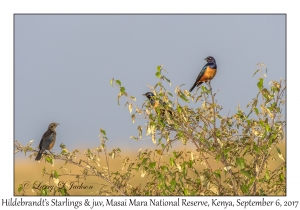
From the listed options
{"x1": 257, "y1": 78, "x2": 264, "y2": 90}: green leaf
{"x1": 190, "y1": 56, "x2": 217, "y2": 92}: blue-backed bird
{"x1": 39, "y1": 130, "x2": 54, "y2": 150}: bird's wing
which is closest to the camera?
A: {"x1": 257, "y1": 78, "x2": 264, "y2": 90}: green leaf

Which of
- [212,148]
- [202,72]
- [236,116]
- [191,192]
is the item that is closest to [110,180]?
[191,192]

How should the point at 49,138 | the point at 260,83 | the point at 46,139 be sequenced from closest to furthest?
the point at 260,83, the point at 46,139, the point at 49,138

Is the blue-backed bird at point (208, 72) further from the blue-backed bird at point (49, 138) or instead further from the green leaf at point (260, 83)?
the green leaf at point (260, 83)

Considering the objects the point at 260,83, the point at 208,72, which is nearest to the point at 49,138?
the point at 208,72

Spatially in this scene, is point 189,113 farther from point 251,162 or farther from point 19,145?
point 19,145

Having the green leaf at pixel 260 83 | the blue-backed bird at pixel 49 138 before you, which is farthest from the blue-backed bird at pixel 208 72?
the green leaf at pixel 260 83

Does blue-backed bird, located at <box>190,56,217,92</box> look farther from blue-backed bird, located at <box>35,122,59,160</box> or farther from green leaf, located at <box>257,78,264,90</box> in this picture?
green leaf, located at <box>257,78,264,90</box>

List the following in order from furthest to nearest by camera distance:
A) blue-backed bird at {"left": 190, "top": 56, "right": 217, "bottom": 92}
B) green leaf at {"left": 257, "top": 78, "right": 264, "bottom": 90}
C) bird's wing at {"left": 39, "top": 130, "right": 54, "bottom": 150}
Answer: blue-backed bird at {"left": 190, "top": 56, "right": 217, "bottom": 92}, bird's wing at {"left": 39, "top": 130, "right": 54, "bottom": 150}, green leaf at {"left": 257, "top": 78, "right": 264, "bottom": 90}

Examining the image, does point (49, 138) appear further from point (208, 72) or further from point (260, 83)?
point (260, 83)

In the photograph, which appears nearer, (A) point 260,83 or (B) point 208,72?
(A) point 260,83

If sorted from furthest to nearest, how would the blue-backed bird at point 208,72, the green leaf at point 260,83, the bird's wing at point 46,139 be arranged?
the blue-backed bird at point 208,72
the bird's wing at point 46,139
the green leaf at point 260,83

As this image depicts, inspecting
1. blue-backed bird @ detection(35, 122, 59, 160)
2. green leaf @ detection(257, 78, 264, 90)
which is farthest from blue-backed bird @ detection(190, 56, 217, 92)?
green leaf @ detection(257, 78, 264, 90)

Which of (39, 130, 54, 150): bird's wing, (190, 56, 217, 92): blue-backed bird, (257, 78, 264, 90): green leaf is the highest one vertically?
(190, 56, 217, 92): blue-backed bird
